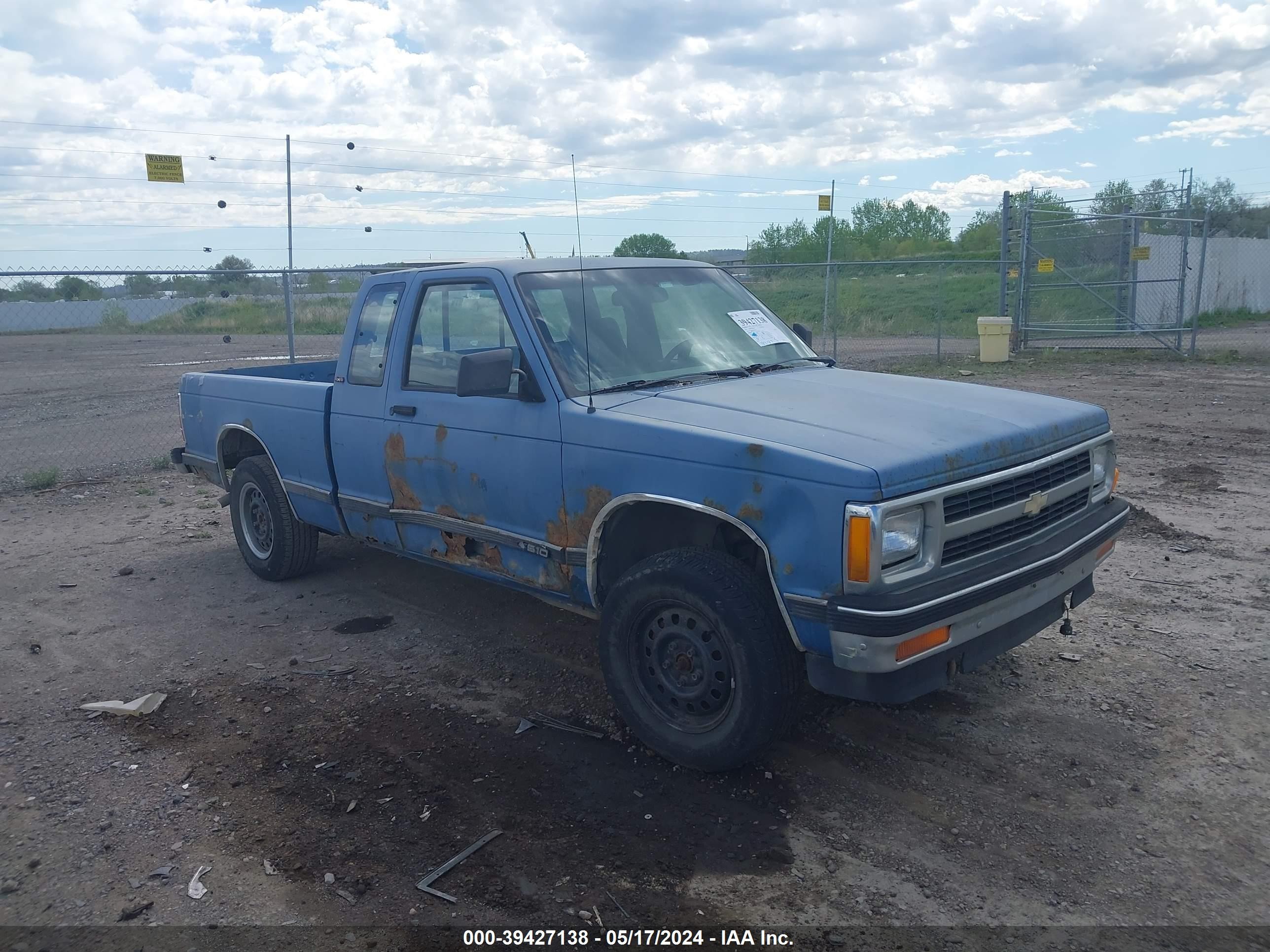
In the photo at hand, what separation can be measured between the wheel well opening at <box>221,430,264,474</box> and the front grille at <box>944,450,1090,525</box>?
4.84m

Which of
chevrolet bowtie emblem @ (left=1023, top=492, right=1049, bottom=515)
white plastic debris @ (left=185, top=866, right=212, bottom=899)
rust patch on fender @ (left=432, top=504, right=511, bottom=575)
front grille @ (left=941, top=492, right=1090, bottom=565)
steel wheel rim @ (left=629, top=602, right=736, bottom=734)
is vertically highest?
chevrolet bowtie emblem @ (left=1023, top=492, right=1049, bottom=515)

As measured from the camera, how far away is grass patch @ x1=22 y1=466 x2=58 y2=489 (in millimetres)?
9742

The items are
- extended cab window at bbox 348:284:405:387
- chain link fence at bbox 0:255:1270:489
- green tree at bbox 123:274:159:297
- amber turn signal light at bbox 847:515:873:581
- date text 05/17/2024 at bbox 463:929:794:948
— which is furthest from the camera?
green tree at bbox 123:274:159:297

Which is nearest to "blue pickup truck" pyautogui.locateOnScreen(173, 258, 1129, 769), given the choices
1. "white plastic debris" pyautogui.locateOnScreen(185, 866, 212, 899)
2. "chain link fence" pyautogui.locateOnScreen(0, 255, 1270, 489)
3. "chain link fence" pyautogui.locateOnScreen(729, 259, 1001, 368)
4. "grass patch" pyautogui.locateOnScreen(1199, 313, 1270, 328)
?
"white plastic debris" pyautogui.locateOnScreen(185, 866, 212, 899)

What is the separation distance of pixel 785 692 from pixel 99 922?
7.69 feet

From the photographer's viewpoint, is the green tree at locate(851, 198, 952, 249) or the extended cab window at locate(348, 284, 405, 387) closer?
the extended cab window at locate(348, 284, 405, 387)

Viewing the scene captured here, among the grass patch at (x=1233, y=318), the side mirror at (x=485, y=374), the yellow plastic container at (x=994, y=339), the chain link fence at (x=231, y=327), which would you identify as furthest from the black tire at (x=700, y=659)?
the grass patch at (x=1233, y=318)

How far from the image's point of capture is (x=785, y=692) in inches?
144

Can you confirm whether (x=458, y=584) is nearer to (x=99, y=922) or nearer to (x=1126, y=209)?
(x=99, y=922)

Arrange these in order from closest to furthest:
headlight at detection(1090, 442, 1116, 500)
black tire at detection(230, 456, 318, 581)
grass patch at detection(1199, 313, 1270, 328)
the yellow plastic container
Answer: headlight at detection(1090, 442, 1116, 500), black tire at detection(230, 456, 318, 581), the yellow plastic container, grass patch at detection(1199, 313, 1270, 328)

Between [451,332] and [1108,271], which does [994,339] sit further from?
[451,332]

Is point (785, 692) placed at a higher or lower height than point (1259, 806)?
higher

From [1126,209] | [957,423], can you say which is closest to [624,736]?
[957,423]

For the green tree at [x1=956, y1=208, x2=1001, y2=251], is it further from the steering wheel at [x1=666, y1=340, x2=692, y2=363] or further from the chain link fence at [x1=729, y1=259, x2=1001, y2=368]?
the steering wheel at [x1=666, y1=340, x2=692, y2=363]
